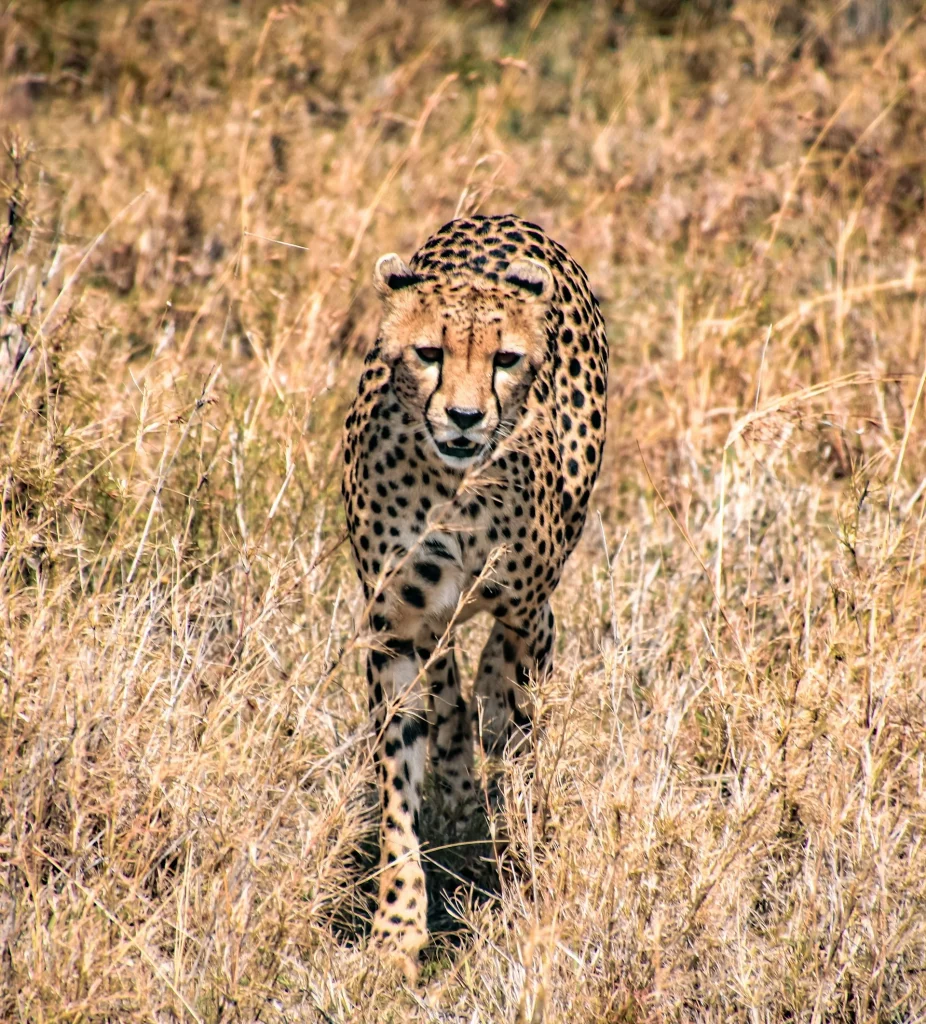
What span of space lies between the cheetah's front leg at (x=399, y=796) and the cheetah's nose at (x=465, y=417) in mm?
515

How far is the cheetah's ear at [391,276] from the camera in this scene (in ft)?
10.9

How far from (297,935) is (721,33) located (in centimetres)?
576

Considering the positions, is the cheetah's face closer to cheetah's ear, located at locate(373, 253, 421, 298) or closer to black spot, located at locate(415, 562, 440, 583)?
cheetah's ear, located at locate(373, 253, 421, 298)

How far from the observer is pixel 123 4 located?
7.52 metres

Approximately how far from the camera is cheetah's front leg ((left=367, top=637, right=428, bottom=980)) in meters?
3.30

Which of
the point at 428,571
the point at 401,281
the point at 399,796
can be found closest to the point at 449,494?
the point at 428,571

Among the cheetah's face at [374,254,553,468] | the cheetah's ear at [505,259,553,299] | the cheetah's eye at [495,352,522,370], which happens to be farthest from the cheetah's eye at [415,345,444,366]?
the cheetah's ear at [505,259,553,299]

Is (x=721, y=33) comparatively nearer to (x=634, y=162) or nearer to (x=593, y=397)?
(x=634, y=162)

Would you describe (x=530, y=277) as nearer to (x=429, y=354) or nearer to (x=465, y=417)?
(x=429, y=354)

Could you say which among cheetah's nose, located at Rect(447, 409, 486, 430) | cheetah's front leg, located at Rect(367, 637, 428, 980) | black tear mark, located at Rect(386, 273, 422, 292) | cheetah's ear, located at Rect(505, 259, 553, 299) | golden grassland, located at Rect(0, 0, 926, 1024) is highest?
cheetah's ear, located at Rect(505, 259, 553, 299)

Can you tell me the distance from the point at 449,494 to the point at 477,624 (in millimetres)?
1013

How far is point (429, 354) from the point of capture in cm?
318

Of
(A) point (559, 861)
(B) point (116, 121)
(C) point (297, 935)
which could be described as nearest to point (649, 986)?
(A) point (559, 861)

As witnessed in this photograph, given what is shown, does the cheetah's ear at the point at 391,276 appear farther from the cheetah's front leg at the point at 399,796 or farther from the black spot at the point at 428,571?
the cheetah's front leg at the point at 399,796
